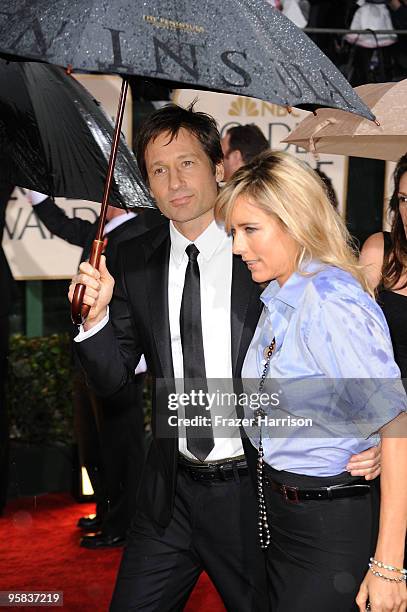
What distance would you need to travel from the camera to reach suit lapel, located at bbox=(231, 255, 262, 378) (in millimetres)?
2773

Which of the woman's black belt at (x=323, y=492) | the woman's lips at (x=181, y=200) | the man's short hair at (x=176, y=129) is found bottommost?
the woman's black belt at (x=323, y=492)

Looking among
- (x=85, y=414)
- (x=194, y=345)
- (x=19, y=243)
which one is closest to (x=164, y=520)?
(x=194, y=345)

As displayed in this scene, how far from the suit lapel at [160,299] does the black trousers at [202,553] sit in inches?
14.8

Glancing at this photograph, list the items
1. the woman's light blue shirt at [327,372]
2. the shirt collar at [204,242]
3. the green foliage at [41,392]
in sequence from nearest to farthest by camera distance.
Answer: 1. the woman's light blue shirt at [327,372]
2. the shirt collar at [204,242]
3. the green foliage at [41,392]

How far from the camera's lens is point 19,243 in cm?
584

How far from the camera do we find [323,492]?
2416mm

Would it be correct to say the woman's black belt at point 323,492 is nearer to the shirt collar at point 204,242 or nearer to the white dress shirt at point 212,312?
the white dress shirt at point 212,312

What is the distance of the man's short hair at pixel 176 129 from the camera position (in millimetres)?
3094

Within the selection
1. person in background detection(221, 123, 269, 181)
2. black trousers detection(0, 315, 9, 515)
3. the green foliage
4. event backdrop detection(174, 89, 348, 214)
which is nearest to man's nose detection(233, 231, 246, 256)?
A: person in background detection(221, 123, 269, 181)

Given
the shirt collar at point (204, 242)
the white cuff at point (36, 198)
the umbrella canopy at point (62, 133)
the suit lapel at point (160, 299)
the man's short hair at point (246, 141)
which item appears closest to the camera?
the suit lapel at point (160, 299)

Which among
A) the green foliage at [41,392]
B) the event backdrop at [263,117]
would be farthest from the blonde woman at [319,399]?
the green foliage at [41,392]

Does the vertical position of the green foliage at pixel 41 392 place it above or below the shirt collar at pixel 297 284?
below

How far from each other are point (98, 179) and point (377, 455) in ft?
4.49

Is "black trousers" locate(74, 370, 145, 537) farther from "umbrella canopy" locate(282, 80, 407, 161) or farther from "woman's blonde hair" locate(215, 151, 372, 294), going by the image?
"woman's blonde hair" locate(215, 151, 372, 294)
